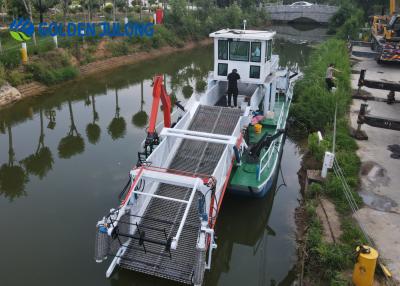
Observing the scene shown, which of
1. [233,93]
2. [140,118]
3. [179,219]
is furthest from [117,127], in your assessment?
[179,219]

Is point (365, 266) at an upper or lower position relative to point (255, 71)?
lower

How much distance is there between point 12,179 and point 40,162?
122 centimetres

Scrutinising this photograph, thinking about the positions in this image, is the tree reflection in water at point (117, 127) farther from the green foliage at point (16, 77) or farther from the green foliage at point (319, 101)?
the green foliage at point (319, 101)

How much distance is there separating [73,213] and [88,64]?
54.3 feet

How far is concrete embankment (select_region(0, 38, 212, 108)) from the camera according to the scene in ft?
58.6

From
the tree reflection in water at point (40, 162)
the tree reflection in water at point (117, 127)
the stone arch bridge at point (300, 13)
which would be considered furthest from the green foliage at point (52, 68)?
the stone arch bridge at point (300, 13)

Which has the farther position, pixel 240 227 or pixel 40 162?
pixel 40 162

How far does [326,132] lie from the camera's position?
502 inches

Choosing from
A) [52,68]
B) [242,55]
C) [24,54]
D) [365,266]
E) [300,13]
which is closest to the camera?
[365,266]

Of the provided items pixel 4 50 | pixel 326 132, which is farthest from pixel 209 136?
pixel 4 50

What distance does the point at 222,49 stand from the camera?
12.9 metres

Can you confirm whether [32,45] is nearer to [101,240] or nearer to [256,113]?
[256,113]

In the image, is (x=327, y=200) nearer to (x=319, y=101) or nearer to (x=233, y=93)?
(x=233, y=93)

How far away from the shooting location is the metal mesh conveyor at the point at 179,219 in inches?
278
